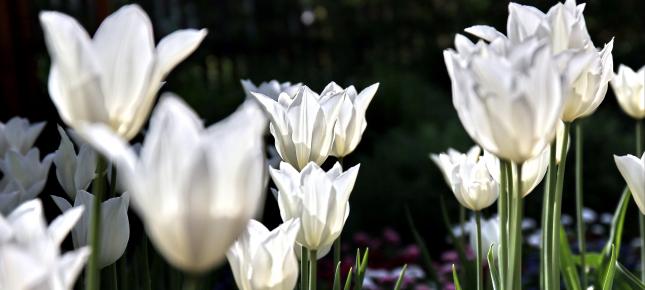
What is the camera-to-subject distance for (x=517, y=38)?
1196mm

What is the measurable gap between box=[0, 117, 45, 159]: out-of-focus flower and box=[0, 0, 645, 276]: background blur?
660 millimetres

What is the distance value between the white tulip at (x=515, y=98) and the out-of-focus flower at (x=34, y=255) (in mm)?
409

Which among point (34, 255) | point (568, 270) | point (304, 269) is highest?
point (34, 255)

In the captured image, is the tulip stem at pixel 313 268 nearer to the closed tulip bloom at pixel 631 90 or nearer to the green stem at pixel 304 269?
the green stem at pixel 304 269

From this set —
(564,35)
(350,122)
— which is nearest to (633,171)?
(564,35)

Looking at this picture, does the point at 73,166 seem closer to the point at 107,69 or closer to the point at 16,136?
the point at 16,136

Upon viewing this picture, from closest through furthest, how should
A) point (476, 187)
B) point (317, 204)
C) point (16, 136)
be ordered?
1. point (317, 204)
2. point (476, 187)
3. point (16, 136)

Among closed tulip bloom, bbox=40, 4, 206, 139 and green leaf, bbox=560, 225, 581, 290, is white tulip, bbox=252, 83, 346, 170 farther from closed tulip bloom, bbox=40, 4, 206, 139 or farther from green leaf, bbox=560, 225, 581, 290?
green leaf, bbox=560, 225, 581, 290

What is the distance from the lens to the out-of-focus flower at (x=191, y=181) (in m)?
0.67

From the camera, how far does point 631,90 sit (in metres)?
1.83

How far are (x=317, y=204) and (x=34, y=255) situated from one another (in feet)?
1.61

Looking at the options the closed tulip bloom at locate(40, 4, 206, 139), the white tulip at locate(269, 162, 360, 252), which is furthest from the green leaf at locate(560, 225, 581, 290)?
the closed tulip bloom at locate(40, 4, 206, 139)

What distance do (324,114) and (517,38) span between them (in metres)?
0.30

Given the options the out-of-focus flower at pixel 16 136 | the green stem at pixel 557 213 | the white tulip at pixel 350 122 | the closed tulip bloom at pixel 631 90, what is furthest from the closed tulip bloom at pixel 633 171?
the out-of-focus flower at pixel 16 136
